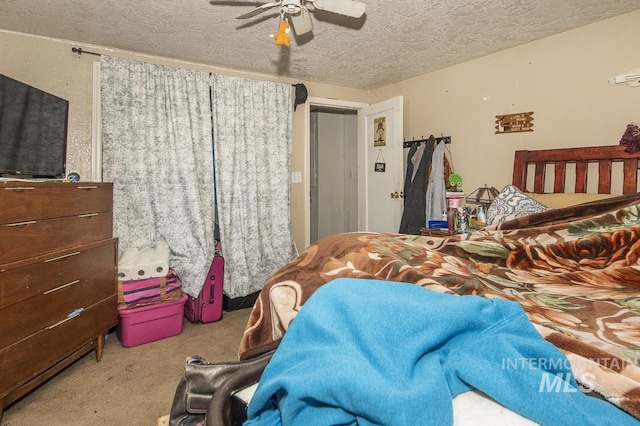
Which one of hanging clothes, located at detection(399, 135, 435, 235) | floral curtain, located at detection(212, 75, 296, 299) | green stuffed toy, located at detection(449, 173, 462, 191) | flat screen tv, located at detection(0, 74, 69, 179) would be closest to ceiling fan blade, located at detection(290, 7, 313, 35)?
floral curtain, located at detection(212, 75, 296, 299)

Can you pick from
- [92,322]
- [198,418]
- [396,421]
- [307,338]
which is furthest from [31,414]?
[396,421]

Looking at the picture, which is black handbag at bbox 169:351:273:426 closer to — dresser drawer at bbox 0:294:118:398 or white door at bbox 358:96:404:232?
dresser drawer at bbox 0:294:118:398

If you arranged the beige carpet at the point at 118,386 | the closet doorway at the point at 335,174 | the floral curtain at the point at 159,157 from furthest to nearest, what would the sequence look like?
1. the closet doorway at the point at 335,174
2. the floral curtain at the point at 159,157
3. the beige carpet at the point at 118,386

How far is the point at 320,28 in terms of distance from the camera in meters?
2.51

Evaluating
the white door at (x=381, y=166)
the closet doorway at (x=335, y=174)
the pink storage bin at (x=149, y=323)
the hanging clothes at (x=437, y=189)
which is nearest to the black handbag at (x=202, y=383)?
the pink storage bin at (x=149, y=323)

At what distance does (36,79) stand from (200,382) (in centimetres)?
313

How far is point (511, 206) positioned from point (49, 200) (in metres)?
2.89

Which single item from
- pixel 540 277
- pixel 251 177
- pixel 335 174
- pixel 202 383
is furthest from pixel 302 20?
pixel 335 174

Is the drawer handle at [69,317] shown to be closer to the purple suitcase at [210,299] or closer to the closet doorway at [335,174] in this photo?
the purple suitcase at [210,299]

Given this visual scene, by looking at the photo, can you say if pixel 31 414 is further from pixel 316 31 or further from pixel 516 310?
pixel 316 31

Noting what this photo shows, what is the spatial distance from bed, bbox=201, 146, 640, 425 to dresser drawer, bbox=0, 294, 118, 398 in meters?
1.35

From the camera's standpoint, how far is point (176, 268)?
2846mm

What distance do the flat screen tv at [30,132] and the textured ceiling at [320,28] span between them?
63 centimetres

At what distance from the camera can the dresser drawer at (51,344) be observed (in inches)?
61.2
